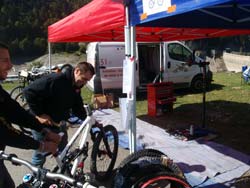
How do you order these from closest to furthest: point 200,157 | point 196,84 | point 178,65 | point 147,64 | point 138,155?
point 138,155 < point 200,157 < point 178,65 < point 196,84 < point 147,64

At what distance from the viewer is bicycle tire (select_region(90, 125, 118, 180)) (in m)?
4.91

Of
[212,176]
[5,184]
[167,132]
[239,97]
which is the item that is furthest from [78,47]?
[5,184]

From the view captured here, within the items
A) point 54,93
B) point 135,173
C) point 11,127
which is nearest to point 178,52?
point 54,93

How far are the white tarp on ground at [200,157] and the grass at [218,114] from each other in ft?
1.55

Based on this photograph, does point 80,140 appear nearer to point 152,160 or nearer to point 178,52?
point 152,160

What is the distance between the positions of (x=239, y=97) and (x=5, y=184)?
34.5 ft

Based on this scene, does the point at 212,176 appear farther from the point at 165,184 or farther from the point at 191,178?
the point at 165,184

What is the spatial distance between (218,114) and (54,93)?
6328mm

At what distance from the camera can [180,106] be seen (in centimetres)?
1100

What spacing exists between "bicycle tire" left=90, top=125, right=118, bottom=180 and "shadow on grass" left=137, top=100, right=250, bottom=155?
8.31ft

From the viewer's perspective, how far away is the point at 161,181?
3129mm

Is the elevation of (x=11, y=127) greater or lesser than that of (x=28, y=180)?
greater

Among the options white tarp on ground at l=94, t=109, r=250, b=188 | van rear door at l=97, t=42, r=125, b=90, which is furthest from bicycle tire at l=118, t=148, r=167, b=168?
van rear door at l=97, t=42, r=125, b=90

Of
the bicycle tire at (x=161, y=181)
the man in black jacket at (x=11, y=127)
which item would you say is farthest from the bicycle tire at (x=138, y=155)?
the man in black jacket at (x=11, y=127)
